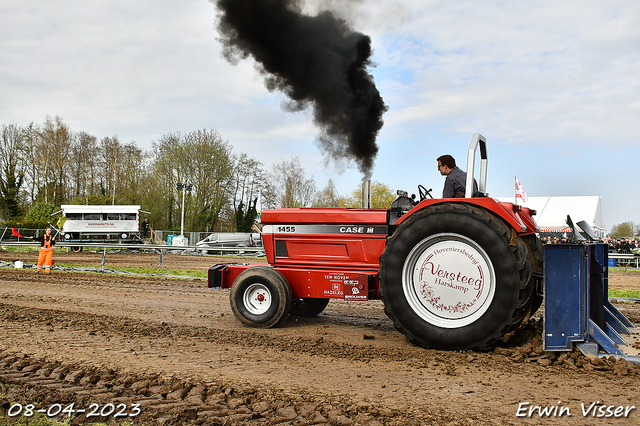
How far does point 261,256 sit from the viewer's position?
24.3 meters

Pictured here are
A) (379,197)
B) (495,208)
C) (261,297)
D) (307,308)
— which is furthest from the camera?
(379,197)

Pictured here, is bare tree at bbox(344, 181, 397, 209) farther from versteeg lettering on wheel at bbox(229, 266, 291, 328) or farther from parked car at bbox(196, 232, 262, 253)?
versteeg lettering on wheel at bbox(229, 266, 291, 328)

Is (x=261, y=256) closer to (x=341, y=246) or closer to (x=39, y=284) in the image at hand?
(x=39, y=284)

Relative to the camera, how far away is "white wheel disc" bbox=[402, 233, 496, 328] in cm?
453

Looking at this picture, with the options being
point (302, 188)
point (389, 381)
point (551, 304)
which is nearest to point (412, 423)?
point (389, 381)

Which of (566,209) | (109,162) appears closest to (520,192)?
(566,209)

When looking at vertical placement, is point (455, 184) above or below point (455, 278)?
above

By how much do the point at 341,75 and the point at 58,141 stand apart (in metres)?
41.7

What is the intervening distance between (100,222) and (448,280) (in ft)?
114

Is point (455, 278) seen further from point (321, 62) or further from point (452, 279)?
point (321, 62)

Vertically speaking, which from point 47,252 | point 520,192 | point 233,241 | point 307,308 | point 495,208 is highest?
point 520,192

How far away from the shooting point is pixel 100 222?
35.1 metres

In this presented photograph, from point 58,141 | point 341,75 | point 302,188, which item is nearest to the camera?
point 341,75

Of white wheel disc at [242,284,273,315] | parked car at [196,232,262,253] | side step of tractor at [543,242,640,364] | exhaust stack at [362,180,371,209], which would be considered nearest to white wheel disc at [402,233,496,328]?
side step of tractor at [543,242,640,364]
